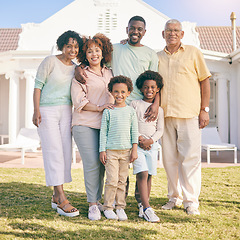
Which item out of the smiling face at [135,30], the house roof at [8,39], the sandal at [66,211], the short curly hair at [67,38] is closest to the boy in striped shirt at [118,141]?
the sandal at [66,211]

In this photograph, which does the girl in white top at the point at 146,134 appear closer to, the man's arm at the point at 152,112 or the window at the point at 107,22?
the man's arm at the point at 152,112

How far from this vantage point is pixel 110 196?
3.39 m

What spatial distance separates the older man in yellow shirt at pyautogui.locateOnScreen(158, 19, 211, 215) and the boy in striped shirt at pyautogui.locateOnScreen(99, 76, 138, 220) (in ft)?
1.82

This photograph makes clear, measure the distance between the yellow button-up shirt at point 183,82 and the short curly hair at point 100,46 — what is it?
2.21 ft

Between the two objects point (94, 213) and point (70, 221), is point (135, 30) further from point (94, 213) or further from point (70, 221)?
point (70, 221)

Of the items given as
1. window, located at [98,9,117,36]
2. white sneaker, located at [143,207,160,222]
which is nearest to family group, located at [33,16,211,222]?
white sneaker, located at [143,207,160,222]

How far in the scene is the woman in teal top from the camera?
3535 millimetres

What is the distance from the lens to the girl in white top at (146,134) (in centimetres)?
340

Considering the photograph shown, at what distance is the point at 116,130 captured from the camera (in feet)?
10.9

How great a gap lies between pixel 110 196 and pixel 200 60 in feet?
6.07

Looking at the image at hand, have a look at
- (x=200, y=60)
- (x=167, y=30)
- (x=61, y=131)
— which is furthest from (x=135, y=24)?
(x=61, y=131)

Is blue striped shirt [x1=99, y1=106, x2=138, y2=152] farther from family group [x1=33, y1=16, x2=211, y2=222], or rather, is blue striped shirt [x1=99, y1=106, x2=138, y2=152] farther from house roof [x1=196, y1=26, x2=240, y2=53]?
house roof [x1=196, y1=26, x2=240, y2=53]

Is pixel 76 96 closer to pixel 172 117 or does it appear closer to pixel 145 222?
pixel 172 117

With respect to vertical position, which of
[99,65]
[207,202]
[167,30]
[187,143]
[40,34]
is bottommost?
[207,202]
